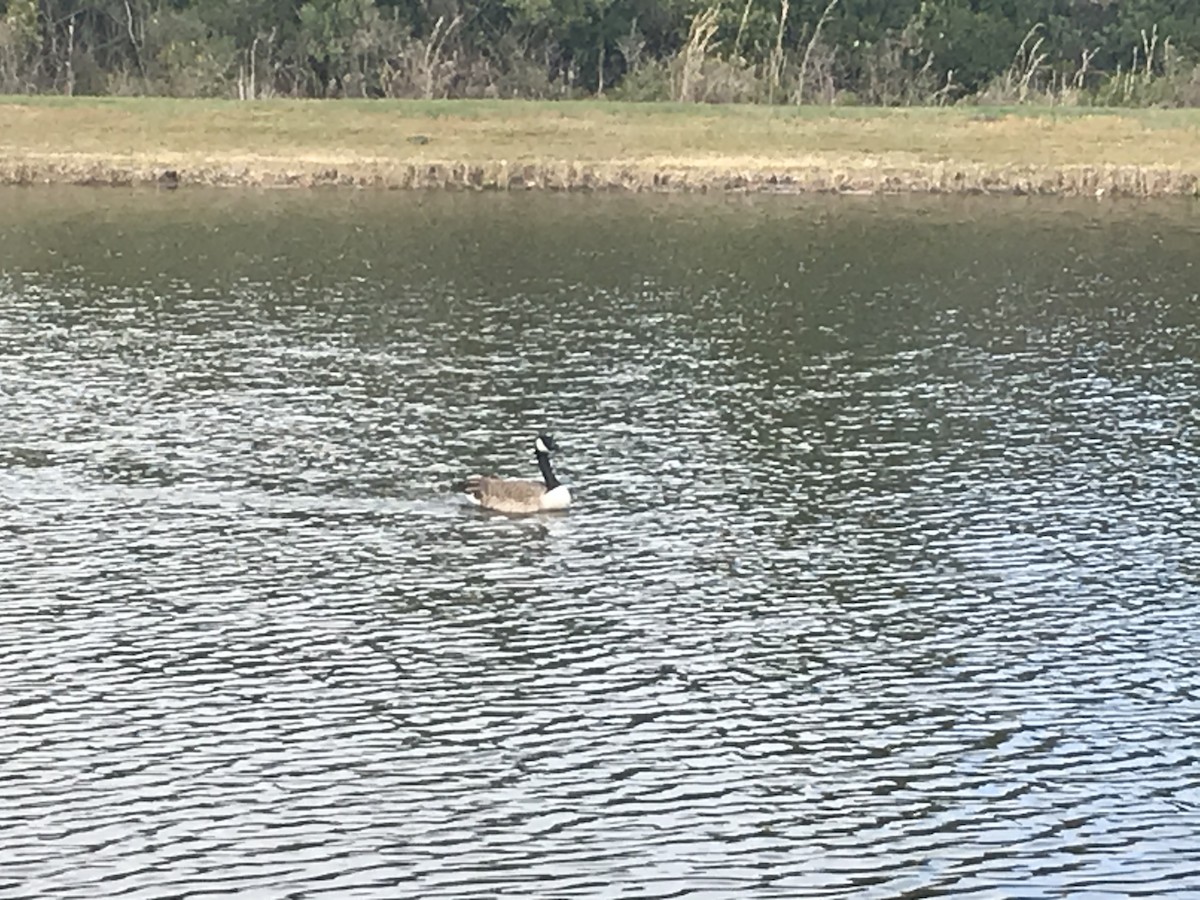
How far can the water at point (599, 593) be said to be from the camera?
14.7 metres

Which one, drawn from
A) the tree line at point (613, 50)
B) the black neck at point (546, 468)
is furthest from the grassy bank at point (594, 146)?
the black neck at point (546, 468)

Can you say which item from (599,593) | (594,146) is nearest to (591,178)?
(594,146)

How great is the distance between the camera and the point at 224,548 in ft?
72.1

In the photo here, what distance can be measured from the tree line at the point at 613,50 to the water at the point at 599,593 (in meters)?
30.8

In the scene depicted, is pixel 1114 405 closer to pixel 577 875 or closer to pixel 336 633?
pixel 336 633

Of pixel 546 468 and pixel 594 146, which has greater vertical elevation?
pixel 594 146

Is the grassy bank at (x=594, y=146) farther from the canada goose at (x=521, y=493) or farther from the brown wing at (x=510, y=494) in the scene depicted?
the brown wing at (x=510, y=494)

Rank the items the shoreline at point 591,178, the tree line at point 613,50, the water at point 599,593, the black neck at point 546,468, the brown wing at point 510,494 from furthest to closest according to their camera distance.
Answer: the tree line at point 613,50, the shoreline at point 591,178, the black neck at point 546,468, the brown wing at point 510,494, the water at point 599,593

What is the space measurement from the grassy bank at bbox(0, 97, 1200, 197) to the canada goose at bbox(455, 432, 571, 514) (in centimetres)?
3316

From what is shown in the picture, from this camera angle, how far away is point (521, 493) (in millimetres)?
23484

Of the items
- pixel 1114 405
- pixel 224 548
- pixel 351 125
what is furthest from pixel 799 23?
pixel 224 548

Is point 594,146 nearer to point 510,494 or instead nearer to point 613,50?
point 613,50

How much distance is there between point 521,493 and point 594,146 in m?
37.2

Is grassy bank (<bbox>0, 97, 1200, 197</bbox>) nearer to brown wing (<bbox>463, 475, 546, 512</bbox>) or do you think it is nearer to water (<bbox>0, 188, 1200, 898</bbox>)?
water (<bbox>0, 188, 1200, 898</bbox>)
